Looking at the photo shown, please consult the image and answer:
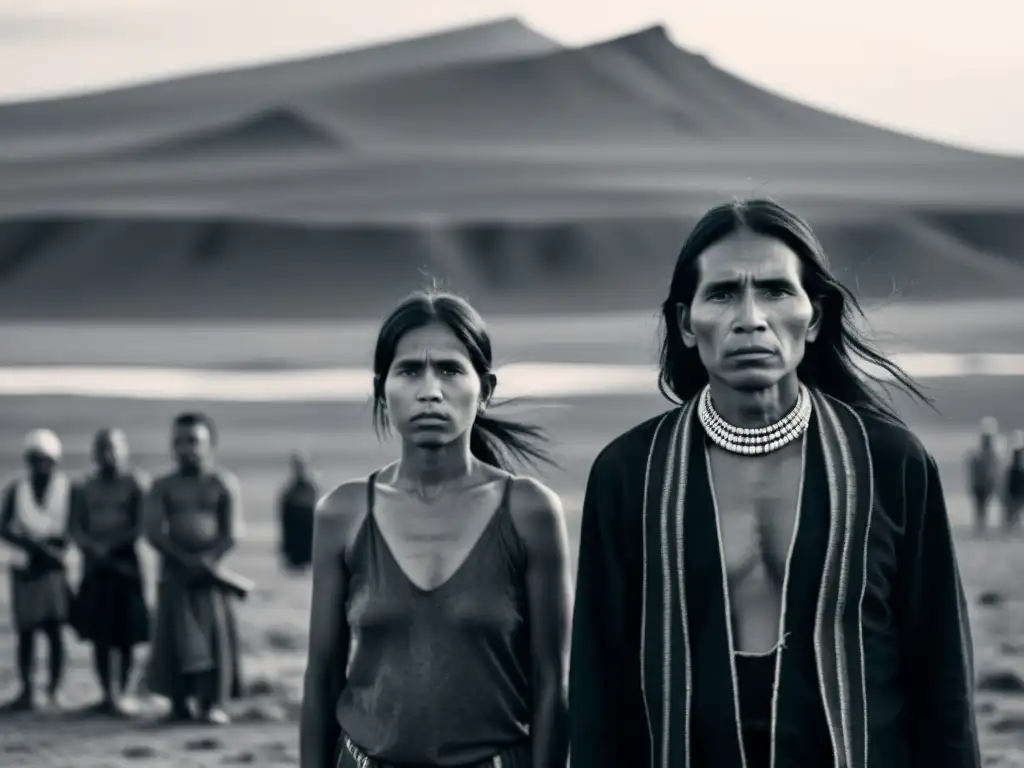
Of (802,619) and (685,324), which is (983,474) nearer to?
(685,324)

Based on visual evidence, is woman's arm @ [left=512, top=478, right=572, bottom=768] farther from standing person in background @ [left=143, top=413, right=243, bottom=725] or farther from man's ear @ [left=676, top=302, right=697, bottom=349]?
standing person in background @ [left=143, top=413, right=243, bottom=725]

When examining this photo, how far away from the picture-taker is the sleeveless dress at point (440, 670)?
405cm

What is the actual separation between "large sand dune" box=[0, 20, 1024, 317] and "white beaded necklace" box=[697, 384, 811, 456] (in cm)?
9382

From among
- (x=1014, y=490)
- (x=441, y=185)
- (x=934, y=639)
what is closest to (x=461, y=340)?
(x=934, y=639)

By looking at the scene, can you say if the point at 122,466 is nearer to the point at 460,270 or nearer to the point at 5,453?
the point at 5,453

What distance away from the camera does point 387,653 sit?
13.4ft

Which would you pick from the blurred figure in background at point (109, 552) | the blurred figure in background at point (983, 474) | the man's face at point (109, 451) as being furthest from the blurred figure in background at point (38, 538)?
the blurred figure in background at point (983, 474)

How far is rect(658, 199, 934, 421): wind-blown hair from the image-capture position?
365 cm

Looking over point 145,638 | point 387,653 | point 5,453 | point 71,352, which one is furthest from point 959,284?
point 387,653

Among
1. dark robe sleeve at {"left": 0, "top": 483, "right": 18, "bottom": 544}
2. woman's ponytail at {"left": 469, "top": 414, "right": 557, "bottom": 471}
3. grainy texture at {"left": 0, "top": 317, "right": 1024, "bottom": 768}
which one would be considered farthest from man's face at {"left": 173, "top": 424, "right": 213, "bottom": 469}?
woman's ponytail at {"left": 469, "top": 414, "right": 557, "bottom": 471}

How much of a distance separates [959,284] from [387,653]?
99.4 meters

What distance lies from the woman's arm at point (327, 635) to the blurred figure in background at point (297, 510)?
12806mm

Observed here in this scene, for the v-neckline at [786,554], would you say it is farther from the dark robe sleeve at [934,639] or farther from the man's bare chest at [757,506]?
the dark robe sleeve at [934,639]

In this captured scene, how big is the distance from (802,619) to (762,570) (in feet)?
0.34
